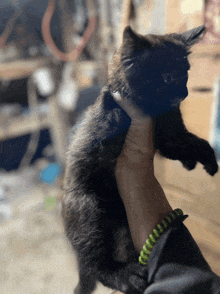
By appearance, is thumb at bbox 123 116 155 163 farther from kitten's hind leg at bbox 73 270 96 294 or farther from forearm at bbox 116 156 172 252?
kitten's hind leg at bbox 73 270 96 294

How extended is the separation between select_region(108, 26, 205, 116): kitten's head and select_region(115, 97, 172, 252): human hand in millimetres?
56

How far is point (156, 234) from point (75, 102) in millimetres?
344

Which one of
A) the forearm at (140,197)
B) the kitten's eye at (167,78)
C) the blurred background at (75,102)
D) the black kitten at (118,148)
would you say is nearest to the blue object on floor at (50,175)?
the blurred background at (75,102)

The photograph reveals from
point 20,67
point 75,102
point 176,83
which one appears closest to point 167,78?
point 176,83

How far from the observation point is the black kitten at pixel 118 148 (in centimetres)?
23

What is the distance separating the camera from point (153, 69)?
23 centimetres

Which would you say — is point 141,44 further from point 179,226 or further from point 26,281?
point 26,281

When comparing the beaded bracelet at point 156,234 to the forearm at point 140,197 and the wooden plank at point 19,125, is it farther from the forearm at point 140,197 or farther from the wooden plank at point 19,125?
the wooden plank at point 19,125

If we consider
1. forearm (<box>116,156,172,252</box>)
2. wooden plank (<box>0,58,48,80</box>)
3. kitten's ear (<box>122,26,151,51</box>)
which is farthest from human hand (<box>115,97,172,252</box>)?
wooden plank (<box>0,58,48,80</box>)

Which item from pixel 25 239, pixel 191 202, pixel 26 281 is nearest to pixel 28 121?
pixel 25 239

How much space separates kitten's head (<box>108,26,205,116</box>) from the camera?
225 millimetres

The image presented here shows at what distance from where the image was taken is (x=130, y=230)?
0.32 metres

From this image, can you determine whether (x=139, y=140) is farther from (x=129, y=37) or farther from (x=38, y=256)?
(x=38, y=256)

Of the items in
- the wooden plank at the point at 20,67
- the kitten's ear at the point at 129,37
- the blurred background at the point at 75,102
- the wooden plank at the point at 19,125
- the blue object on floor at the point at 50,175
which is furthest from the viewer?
the wooden plank at the point at 19,125
